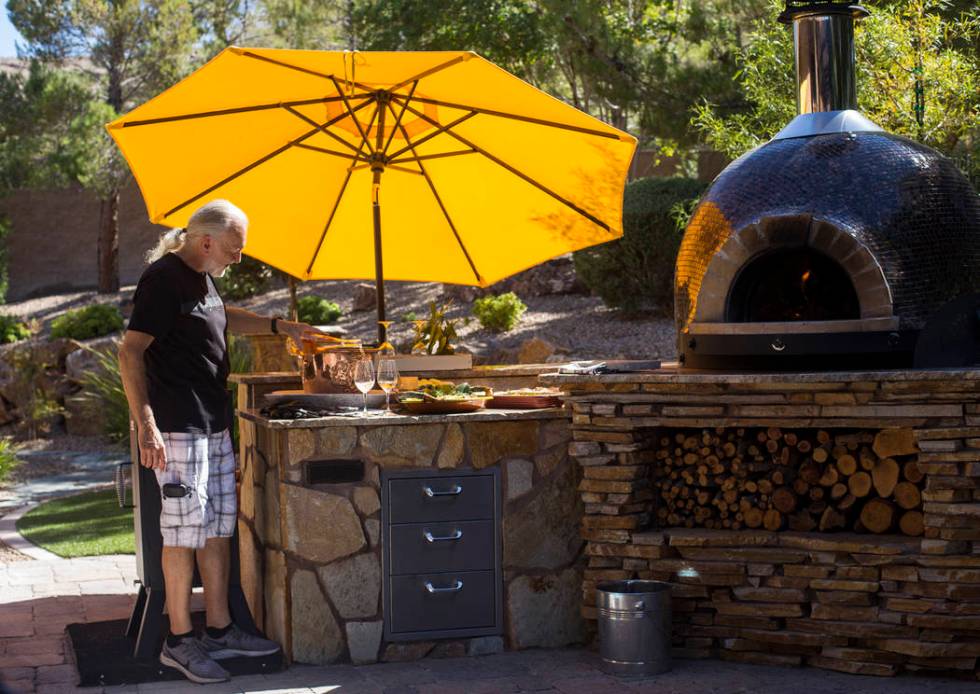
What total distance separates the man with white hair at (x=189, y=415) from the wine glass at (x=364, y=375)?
0.56 metres

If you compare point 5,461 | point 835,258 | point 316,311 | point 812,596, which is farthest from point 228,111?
point 316,311

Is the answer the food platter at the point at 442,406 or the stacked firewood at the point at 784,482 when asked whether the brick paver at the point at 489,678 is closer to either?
the stacked firewood at the point at 784,482

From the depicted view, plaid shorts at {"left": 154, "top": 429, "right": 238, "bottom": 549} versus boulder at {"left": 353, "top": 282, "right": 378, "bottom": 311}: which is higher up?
boulder at {"left": 353, "top": 282, "right": 378, "bottom": 311}

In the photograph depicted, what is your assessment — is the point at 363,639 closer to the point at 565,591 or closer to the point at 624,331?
the point at 565,591

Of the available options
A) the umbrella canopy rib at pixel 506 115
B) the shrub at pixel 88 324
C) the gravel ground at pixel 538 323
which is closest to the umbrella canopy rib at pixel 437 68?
the umbrella canopy rib at pixel 506 115

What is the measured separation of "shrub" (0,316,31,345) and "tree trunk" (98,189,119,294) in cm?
284

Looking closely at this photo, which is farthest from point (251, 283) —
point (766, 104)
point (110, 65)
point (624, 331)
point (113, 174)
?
point (766, 104)

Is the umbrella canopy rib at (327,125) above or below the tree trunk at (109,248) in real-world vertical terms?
below

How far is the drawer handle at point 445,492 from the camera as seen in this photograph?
16.9ft

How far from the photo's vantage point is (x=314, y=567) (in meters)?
5.08

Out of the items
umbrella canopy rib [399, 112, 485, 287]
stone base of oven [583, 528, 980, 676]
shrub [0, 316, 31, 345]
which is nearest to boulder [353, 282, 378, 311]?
shrub [0, 316, 31, 345]

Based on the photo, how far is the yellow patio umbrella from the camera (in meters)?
5.73

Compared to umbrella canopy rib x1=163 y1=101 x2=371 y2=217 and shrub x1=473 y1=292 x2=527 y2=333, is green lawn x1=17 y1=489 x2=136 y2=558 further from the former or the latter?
shrub x1=473 y1=292 x2=527 y2=333

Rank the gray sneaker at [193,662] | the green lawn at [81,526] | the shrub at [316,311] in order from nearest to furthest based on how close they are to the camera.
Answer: the gray sneaker at [193,662] → the green lawn at [81,526] → the shrub at [316,311]
